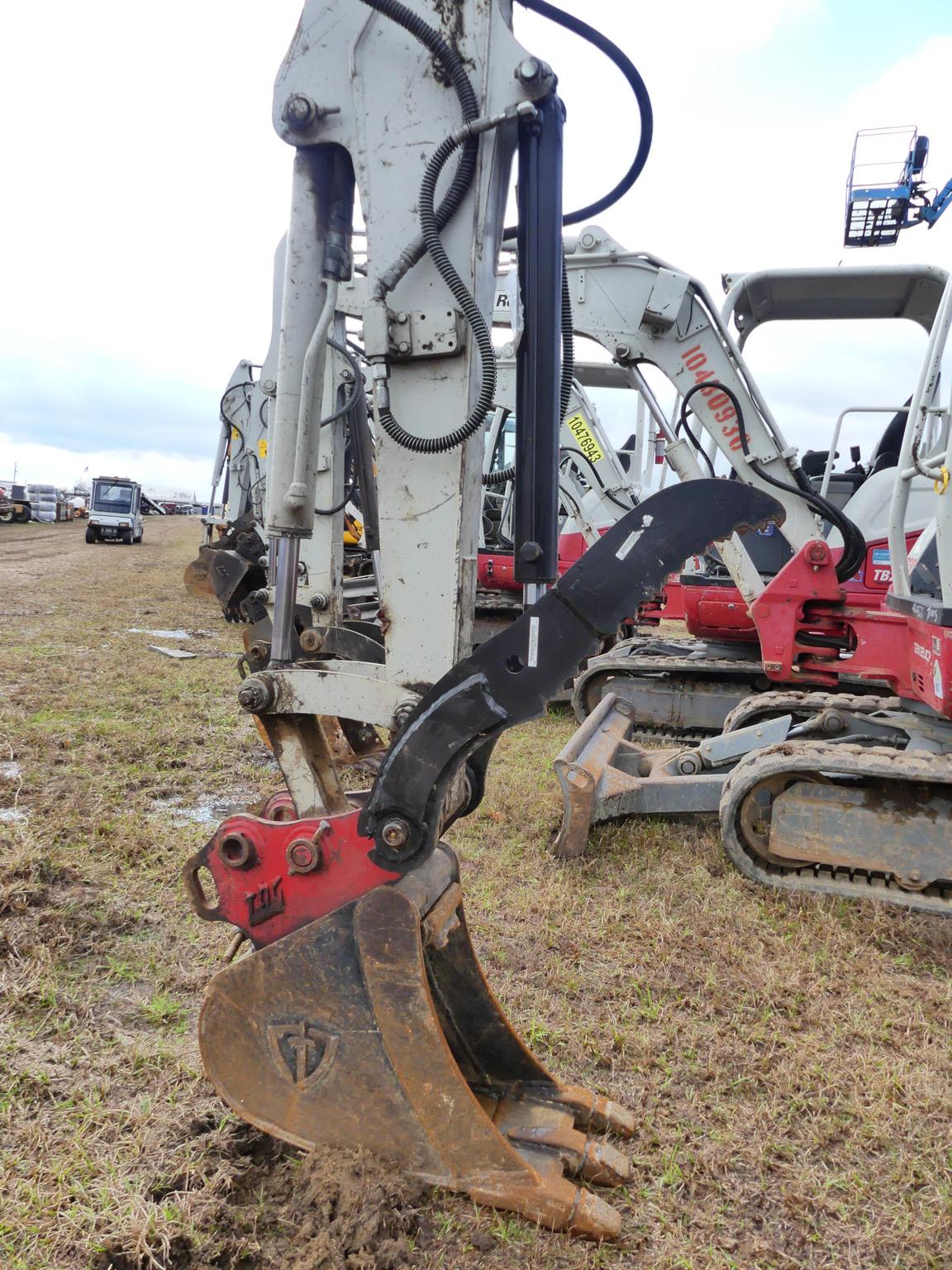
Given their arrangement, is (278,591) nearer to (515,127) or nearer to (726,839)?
(515,127)

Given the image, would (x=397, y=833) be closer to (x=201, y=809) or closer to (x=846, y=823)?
(x=846, y=823)

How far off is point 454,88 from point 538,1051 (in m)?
2.70

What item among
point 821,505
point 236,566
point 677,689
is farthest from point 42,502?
point 821,505

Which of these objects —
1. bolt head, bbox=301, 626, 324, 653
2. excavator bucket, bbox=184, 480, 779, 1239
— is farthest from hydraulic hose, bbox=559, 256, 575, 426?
bolt head, bbox=301, 626, 324, 653

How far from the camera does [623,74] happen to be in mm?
2199

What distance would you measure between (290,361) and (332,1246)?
2.13 metres

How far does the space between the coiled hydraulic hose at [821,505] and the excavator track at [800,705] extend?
1.07 meters

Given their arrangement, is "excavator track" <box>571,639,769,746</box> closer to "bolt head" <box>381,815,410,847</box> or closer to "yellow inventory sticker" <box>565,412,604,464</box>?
"yellow inventory sticker" <box>565,412,604,464</box>

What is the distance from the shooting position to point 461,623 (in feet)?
7.13

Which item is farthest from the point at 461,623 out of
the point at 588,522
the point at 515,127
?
the point at 588,522

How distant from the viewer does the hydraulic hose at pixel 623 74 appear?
2.13 m

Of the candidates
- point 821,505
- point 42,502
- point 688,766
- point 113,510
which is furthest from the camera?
point 42,502

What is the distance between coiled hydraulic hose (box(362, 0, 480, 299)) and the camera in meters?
1.92

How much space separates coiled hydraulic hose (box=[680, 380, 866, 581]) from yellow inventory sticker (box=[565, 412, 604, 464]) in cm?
347
